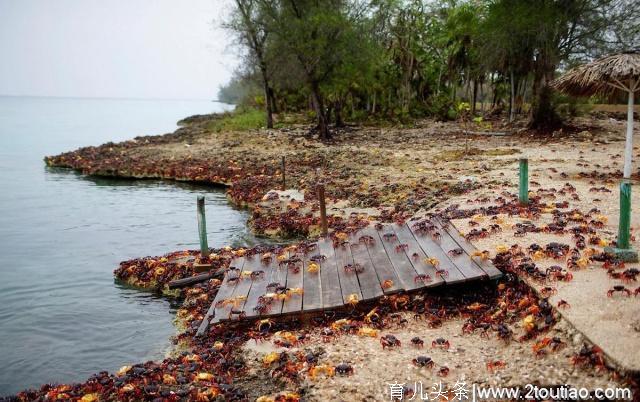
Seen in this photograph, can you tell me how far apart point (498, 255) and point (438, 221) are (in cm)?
212

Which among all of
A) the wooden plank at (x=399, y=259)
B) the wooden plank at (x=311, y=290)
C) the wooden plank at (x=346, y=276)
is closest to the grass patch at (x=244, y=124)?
the wooden plank at (x=399, y=259)

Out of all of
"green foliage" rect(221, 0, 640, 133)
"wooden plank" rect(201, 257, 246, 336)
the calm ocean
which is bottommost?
the calm ocean

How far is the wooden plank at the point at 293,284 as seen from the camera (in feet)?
25.5

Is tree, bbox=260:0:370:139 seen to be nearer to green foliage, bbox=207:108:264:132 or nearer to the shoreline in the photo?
the shoreline

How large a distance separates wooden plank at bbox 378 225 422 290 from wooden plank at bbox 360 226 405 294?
54mm

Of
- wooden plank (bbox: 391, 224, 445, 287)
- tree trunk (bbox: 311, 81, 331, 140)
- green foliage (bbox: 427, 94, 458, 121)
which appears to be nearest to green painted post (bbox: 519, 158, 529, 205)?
wooden plank (bbox: 391, 224, 445, 287)

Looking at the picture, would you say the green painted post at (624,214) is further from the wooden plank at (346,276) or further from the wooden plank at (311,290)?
the wooden plank at (311,290)

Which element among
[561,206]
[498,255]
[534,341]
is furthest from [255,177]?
[534,341]

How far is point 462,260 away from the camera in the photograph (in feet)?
26.7

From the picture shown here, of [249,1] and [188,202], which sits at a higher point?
[249,1]

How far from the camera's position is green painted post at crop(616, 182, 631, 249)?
7070 mm

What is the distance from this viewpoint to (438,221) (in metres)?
10.1

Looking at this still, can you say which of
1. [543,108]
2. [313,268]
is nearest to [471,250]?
[313,268]

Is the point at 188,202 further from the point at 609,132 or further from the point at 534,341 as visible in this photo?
the point at 609,132
